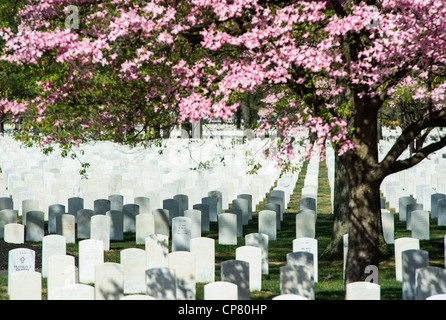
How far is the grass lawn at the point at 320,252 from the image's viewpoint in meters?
10.1

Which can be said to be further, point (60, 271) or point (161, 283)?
point (60, 271)

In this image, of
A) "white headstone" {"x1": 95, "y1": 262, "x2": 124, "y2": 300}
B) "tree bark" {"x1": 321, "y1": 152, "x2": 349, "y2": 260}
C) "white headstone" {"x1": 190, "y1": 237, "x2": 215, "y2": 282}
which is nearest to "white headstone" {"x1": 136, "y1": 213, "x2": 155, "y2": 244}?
"white headstone" {"x1": 190, "y1": 237, "x2": 215, "y2": 282}

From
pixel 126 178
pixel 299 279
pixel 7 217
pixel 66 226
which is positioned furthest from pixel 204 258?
pixel 126 178

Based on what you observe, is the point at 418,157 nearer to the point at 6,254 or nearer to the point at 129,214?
the point at 6,254

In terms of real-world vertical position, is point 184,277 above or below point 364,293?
above

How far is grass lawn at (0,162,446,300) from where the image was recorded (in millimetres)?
10148

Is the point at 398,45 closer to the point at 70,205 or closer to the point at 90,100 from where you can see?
the point at 90,100

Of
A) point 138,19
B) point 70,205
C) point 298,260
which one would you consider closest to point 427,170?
point 70,205

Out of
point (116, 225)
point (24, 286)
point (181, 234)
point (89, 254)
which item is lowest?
point (24, 286)

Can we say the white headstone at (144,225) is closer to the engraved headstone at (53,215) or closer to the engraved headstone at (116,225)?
the engraved headstone at (116,225)

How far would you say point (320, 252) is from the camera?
13523mm

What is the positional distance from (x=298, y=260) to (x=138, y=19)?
4204 mm

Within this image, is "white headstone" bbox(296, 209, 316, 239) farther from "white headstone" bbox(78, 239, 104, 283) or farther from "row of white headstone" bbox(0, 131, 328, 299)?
"white headstone" bbox(78, 239, 104, 283)

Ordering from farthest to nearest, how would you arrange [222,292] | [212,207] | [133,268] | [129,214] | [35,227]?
[212,207], [129,214], [35,227], [133,268], [222,292]
